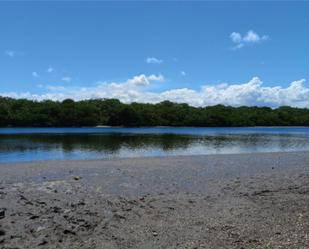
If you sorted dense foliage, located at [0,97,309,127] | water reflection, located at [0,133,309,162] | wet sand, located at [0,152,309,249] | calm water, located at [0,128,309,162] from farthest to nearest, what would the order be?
dense foliage, located at [0,97,309,127], calm water, located at [0,128,309,162], water reflection, located at [0,133,309,162], wet sand, located at [0,152,309,249]

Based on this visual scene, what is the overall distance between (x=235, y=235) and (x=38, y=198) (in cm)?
724

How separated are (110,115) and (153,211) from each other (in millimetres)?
148412

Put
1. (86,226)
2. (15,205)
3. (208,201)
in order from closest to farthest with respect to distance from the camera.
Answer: (86,226) → (15,205) → (208,201)

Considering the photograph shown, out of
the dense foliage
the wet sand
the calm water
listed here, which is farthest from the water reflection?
the dense foliage

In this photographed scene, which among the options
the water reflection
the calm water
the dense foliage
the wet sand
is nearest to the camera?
the wet sand

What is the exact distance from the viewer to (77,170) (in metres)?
21.0

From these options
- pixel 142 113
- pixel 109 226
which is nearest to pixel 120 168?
pixel 109 226

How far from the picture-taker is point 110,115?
15788 cm

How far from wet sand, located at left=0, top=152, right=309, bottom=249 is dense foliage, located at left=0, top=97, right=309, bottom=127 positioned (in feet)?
437

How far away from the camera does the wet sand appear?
26.9 ft

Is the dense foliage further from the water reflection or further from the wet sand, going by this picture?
the wet sand

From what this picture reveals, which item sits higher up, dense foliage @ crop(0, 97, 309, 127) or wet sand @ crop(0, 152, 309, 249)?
dense foliage @ crop(0, 97, 309, 127)

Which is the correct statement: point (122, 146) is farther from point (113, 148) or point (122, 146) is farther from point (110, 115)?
point (110, 115)

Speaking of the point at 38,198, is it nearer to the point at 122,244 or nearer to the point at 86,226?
the point at 86,226
